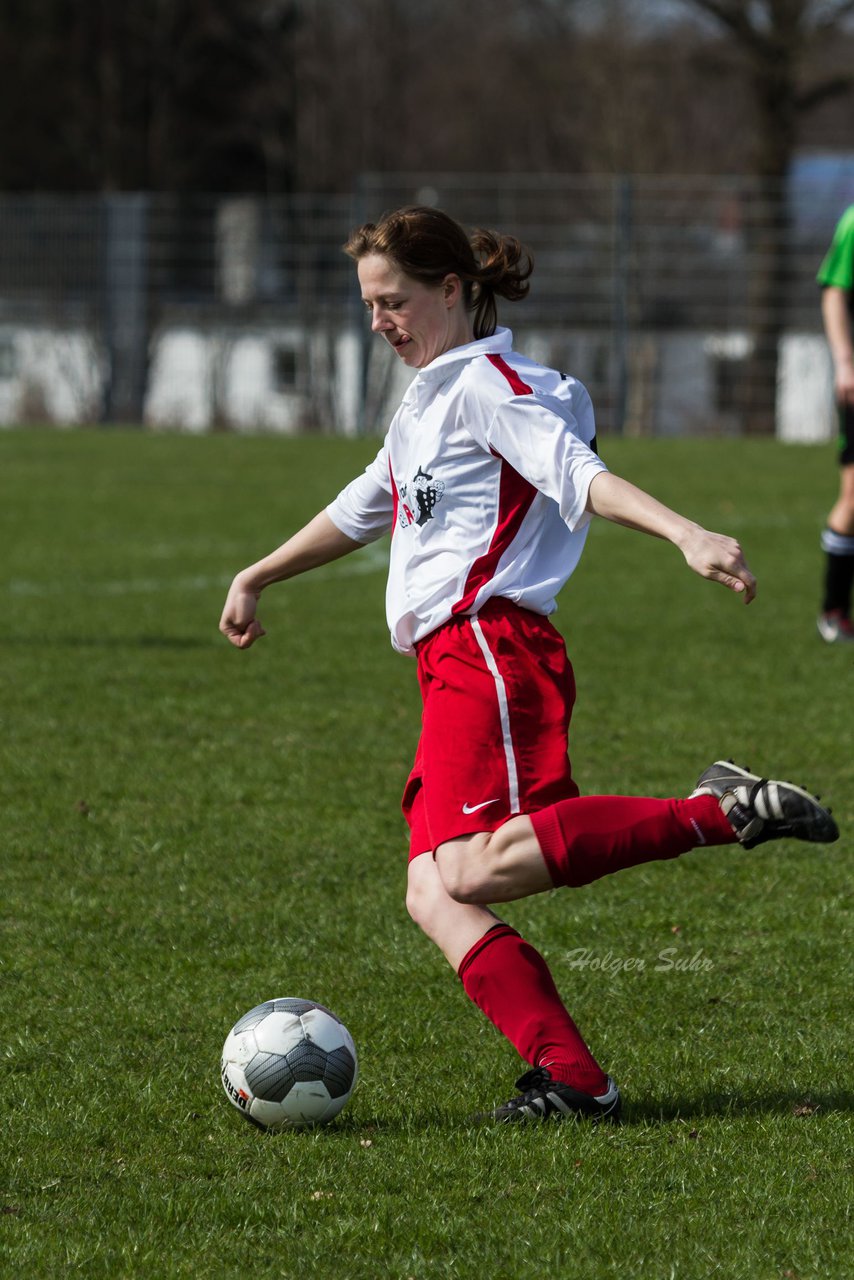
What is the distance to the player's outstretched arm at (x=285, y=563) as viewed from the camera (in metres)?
3.93

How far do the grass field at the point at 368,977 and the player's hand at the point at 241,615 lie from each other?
838mm

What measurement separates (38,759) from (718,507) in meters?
9.49

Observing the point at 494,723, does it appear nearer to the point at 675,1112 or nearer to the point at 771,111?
the point at 675,1112

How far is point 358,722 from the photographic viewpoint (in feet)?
23.9

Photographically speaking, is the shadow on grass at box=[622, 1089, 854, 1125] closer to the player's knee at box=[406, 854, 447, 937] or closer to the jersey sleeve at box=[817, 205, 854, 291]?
the player's knee at box=[406, 854, 447, 937]

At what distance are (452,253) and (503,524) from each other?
0.54 metres

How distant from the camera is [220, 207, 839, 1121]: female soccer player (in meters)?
3.33

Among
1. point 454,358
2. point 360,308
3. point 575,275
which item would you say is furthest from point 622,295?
point 454,358

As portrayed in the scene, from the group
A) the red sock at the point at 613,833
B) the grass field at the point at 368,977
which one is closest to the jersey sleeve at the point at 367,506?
the red sock at the point at 613,833

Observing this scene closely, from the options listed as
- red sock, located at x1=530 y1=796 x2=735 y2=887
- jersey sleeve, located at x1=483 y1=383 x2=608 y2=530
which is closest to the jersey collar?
jersey sleeve, located at x1=483 y1=383 x2=608 y2=530

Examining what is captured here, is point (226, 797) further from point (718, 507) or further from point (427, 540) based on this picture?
point (718, 507)

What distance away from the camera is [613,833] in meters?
3.33

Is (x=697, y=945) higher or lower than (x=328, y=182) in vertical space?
lower

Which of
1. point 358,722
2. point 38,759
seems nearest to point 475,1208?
point 38,759
